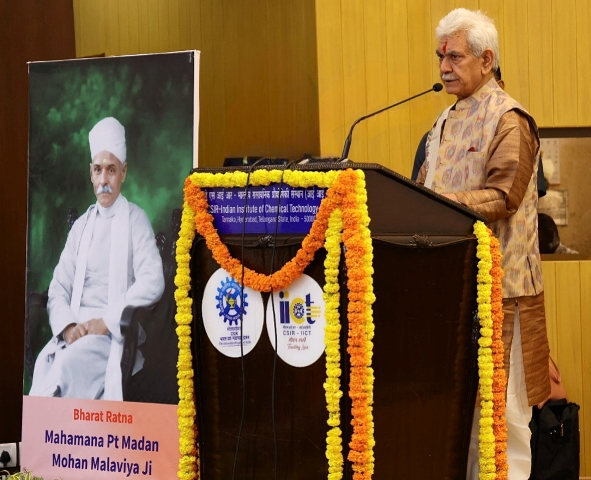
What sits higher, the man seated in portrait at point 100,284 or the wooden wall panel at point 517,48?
the wooden wall panel at point 517,48

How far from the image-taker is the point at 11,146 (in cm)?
462

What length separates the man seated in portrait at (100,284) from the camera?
3502 millimetres

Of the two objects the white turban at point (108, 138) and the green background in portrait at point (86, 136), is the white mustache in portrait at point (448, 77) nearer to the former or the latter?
the green background in portrait at point (86, 136)

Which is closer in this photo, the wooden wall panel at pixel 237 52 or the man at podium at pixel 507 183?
the man at podium at pixel 507 183

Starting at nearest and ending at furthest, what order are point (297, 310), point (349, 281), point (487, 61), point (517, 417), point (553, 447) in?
1. point (349, 281)
2. point (297, 310)
3. point (517, 417)
4. point (487, 61)
5. point (553, 447)

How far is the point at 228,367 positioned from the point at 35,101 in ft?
6.11

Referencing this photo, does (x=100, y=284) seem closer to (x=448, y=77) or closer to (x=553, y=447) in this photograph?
(x=448, y=77)

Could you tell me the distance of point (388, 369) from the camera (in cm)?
227

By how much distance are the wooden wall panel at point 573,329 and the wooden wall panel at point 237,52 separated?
1.39 meters

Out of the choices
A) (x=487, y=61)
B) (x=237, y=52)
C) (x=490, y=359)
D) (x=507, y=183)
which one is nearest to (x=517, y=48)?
(x=487, y=61)

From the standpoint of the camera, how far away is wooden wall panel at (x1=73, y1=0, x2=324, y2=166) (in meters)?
4.82

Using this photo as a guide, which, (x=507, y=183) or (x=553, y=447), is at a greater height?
(x=507, y=183)

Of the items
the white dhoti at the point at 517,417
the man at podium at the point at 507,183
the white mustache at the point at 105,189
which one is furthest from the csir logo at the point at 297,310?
the white mustache at the point at 105,189

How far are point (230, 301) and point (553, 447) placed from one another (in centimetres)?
212
